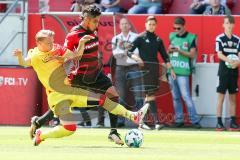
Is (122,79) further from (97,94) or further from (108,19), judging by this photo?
(97,94)

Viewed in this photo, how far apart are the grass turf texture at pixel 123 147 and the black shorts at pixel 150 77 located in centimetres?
180

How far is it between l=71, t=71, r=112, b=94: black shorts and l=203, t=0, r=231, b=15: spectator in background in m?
7.05

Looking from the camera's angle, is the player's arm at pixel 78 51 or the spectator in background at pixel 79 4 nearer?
the player's arm at pixel 78 51

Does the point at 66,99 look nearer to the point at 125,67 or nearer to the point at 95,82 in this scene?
the point at 95,82

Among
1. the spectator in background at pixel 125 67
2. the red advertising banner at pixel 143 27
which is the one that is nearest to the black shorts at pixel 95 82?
the spectator in background at pixel 125 67

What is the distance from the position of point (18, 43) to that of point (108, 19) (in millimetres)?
2295

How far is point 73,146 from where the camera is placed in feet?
44.9

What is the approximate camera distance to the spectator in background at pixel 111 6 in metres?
21.4

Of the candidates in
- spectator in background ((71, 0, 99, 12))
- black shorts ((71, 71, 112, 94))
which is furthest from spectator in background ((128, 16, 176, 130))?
black shorts ((71, 71, 112, 94))

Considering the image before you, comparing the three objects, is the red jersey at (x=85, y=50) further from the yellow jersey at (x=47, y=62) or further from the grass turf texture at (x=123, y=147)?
the grass turf texture at (x=123, y=147)

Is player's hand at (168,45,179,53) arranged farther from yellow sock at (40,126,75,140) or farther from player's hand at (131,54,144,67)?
yellow sock at (40,126,75,140)

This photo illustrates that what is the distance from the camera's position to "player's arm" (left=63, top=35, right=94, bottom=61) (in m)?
13.2

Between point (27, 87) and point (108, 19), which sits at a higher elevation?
point (108, 19)

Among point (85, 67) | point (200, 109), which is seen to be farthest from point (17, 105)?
point (85, 67)
